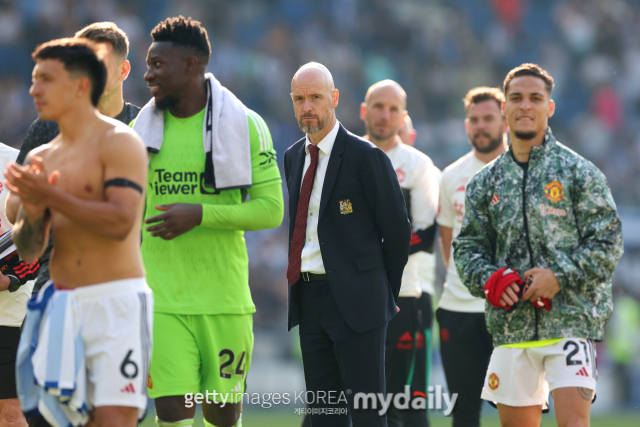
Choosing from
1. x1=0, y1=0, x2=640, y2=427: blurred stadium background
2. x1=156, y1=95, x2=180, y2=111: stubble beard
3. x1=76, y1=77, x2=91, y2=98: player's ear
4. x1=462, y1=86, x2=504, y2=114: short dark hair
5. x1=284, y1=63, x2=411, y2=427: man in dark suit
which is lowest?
x1=284, y1=63, x2=411, y2=427: man in dark suit

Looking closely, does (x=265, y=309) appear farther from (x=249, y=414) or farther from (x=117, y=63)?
(x=117, y=63)

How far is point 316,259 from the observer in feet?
15.7

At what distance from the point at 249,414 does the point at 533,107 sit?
6.64 meters

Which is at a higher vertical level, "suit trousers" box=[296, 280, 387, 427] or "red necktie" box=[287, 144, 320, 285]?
"red necktie" box=[287, 144, 320, 285]

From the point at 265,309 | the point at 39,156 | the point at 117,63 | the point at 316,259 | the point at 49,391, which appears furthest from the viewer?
the point at 265,309

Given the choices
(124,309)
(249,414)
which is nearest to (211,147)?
(124,309)

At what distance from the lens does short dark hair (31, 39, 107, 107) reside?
3.46m

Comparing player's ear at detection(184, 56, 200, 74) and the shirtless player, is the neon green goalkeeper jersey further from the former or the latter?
the shirtless player

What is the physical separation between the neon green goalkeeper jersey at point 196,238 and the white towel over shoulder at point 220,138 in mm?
49

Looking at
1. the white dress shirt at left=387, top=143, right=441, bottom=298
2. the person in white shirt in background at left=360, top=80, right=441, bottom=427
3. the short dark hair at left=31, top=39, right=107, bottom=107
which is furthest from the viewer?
the white dress shirt at left=387, top=143, right=441, bottom=298

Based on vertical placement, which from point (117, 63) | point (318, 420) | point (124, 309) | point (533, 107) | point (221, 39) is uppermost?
point (221, 39)

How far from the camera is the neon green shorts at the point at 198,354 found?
432 cm

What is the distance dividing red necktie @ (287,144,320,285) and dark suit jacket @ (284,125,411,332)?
0.11 meters

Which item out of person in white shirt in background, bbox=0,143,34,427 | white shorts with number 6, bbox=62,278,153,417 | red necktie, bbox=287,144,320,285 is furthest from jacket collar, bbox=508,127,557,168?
person in white shirt in background, bbox=0,143,34,427
